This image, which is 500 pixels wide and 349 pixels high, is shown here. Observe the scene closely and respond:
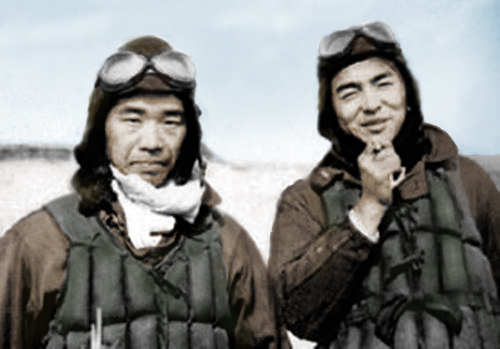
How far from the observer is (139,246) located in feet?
9.94

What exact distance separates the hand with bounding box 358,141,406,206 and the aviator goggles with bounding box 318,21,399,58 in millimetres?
494

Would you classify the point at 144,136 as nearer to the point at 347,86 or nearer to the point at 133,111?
the point at 133,111

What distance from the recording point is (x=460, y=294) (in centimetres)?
300

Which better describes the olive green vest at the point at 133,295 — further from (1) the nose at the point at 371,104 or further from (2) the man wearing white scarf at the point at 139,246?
(1) the nose at the point at 371,104

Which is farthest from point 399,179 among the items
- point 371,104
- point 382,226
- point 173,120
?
point 173,120

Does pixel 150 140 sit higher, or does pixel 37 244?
pixel 150 140

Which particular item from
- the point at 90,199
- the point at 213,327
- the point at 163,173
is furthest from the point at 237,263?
the point at 90,199

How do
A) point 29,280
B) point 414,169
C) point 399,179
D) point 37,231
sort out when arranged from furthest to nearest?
point 414,169, point 399,179, point 37,231, point 29,280

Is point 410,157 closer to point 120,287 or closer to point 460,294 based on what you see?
point 460,294

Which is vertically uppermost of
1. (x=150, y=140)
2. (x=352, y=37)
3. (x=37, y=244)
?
(x=352, y=37)

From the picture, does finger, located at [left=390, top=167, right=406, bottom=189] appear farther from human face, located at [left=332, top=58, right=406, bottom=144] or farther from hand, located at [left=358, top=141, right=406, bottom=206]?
human face, located at [left=332, top=58, right=406, bottom=144]

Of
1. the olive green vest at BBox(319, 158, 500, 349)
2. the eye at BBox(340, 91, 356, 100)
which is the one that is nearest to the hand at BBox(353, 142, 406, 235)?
the olive green vest at BBox(319, 158, 500, 349)

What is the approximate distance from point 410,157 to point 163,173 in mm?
1180

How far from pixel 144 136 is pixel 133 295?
72 cm
